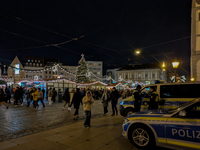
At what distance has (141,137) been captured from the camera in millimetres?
4688

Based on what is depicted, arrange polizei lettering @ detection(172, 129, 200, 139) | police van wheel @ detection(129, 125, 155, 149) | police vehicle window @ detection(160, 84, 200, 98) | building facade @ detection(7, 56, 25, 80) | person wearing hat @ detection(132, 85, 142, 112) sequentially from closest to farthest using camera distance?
polizei lettering @ detection(172, 129, 200, 139) < police van wheel @ detection(129, 125, 155, 149) < police vehicle window @ detection(160, 84, 200, 98) < person wearing hat @ detection(132, 85, 142, 112) < building facade @ detection(7, 56, 25, 80)

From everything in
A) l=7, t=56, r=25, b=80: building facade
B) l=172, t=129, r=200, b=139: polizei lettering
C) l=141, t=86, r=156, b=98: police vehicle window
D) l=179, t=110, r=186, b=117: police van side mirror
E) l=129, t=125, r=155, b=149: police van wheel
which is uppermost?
l=7, t=56, r=25, b=80: building facade

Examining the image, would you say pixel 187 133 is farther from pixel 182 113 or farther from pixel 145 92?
pixel 145 92

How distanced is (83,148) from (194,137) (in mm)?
3055

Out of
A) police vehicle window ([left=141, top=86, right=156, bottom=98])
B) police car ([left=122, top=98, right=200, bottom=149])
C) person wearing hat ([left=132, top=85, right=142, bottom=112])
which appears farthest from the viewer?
police vehicle window ([left=141, top=86, right=156, bottom=98])

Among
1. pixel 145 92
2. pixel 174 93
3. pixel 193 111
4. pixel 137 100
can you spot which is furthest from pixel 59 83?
pixel 193 111

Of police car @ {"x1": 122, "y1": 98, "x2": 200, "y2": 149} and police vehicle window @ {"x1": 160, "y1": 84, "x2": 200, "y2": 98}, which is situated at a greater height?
police vehicle window @ {"x1": 160, "y1": 84, "x2": 200, "y2": 98}

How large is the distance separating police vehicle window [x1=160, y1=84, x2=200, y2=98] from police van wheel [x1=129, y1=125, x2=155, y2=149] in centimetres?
359

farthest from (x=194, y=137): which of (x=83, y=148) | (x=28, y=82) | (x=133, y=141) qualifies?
(x=28, y=82)

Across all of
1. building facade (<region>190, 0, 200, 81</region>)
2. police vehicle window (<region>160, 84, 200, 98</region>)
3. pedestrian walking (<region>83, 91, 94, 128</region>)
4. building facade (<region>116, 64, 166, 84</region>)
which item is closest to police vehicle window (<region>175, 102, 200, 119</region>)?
police vehicle window (<region>160, 84, 200, 98</region>)

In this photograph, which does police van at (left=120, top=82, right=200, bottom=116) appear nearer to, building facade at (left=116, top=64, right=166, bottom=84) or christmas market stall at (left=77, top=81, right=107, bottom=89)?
christmas market stall at (left=77, top=81, right=107, bottom=89)

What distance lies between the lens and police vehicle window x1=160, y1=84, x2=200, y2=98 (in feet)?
22.9

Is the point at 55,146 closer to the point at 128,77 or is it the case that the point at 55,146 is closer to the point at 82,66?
the point at 82,66

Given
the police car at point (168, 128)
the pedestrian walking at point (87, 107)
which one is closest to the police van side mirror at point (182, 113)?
the police car at point (168, 128)
